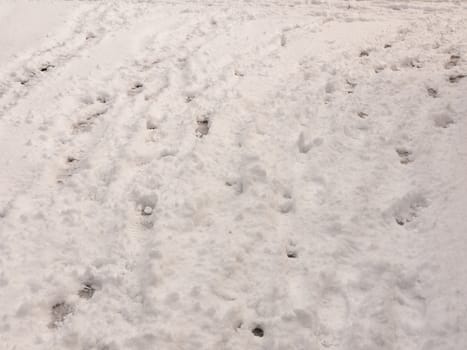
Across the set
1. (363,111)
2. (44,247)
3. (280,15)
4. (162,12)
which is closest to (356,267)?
(363,111)

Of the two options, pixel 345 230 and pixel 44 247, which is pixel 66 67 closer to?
pixel 44 247

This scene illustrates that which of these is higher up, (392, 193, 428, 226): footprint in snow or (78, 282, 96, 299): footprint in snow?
(78, 282, 96, 299): footprint in snow

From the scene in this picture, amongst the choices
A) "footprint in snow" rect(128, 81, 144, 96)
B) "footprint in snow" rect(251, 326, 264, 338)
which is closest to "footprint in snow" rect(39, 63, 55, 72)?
"footprint in snow" rect(128, 81, 144, 96)

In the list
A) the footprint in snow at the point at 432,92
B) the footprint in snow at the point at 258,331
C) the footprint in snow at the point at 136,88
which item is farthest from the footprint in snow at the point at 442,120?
the footprint in snow at the point at 136,88

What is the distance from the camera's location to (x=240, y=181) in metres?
3.35

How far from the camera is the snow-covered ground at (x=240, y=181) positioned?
258 centimetres

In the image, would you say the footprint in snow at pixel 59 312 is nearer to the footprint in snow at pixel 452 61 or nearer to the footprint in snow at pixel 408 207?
the footprint in snow at pixel 408 207

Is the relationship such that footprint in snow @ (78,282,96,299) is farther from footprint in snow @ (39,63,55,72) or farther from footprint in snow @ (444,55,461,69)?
footprint in snow @ (444,55,461,69)

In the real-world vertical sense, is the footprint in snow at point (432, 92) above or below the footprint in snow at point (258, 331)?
above

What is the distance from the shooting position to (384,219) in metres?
2.97

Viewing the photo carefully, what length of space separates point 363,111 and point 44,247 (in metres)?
2.32

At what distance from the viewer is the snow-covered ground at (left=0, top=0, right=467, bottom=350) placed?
8.47ft

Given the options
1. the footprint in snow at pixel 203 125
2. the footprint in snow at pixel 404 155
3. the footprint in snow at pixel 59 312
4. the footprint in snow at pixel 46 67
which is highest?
the footprint in snow at pixel 46 67

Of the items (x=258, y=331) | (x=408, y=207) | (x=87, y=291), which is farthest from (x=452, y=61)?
(x=87, y=291)
